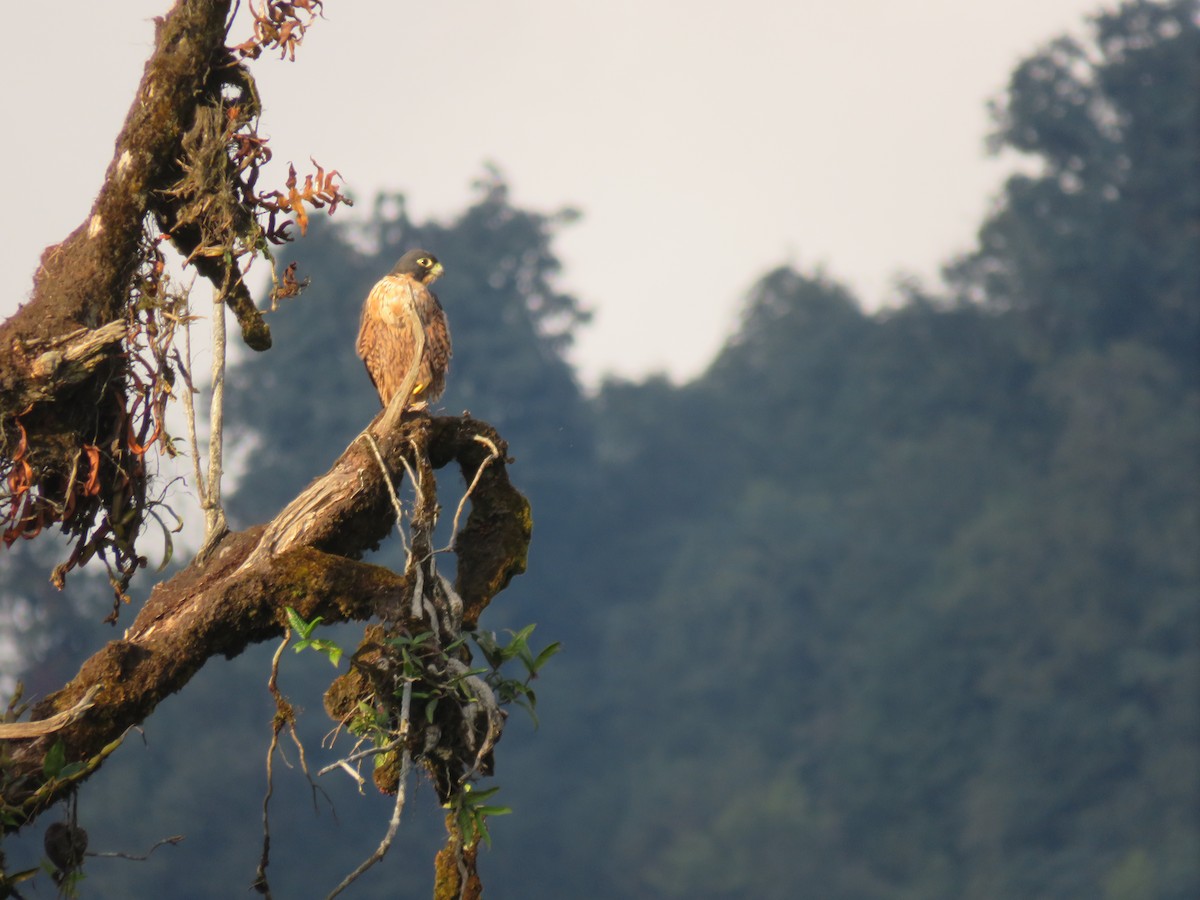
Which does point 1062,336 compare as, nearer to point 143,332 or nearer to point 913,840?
point 913,840

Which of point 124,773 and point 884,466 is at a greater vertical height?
point 884,466

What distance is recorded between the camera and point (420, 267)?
9.18 meters

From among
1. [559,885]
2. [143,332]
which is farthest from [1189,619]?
[143,332]

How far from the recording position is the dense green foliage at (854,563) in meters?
42.0

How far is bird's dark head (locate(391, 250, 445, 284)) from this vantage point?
9.09 meters

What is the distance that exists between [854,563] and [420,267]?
41838 mm

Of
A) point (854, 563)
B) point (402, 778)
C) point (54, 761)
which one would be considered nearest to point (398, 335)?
point (402, 778)

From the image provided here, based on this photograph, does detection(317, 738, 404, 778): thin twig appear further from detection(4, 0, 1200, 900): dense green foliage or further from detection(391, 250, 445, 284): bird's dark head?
detection(4, 0, 1200, 900): dense green foliage

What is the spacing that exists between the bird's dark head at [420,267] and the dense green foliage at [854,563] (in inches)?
1159

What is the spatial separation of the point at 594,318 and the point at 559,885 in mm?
18370

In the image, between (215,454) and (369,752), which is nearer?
(369,752)

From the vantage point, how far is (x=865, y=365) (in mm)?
56438

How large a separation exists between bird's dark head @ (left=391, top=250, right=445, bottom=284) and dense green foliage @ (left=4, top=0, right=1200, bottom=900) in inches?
1159

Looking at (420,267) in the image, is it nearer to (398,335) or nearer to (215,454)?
(398,335)
